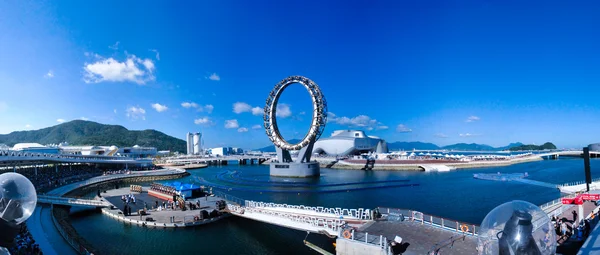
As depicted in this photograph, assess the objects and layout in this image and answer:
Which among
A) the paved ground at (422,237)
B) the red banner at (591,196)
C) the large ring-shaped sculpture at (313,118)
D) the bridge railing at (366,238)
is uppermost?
the large ring-shaped sculpture at (313,118)

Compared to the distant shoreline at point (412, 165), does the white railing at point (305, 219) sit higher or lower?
higher

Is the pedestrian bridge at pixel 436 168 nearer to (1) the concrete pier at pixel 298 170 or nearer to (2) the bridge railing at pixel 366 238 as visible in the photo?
(1) the concrete pier at pixel 298 170

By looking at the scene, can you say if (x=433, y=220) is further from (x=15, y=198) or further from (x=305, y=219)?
(x=15, y=198)

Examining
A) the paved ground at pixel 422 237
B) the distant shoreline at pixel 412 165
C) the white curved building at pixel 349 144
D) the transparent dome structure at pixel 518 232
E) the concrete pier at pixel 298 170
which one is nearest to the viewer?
the transparent dome structure at pixel 518 232

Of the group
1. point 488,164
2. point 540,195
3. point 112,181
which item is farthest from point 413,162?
point 112,181

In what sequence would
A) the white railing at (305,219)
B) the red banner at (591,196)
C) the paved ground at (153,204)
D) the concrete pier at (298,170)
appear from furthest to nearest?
the concrete pier at (298,170) < the paved ground at (153,204) < the red banner at (591,196) < the white railing at (305,219)

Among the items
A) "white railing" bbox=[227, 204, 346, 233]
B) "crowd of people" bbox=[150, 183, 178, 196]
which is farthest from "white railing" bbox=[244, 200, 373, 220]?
"crowd of people" bbox=[150, 183, 178, 196]

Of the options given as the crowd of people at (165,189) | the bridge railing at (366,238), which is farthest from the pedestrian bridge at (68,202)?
the bridge railing at (366,238)
